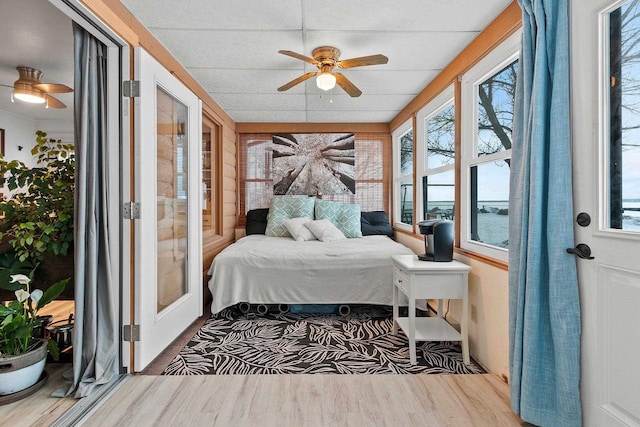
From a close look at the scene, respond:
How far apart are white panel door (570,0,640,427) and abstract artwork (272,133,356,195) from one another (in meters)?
3.52

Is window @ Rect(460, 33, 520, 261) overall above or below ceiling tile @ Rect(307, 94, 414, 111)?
below

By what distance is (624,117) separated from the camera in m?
1.34

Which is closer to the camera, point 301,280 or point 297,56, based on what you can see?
point 297,56

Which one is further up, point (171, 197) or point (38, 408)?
point (171, 197)

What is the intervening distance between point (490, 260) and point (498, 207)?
0.40 metres

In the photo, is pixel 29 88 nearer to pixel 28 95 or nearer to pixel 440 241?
pixel 28 95

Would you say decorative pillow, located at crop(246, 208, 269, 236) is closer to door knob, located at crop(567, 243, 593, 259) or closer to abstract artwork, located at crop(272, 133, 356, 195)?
abstract artwork, located at crop(272, 133, 356, 195)

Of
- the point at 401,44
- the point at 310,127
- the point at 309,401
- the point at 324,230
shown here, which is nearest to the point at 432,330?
the point at 309,401

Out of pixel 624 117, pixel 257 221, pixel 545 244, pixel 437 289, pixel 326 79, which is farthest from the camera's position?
pixel 257 221

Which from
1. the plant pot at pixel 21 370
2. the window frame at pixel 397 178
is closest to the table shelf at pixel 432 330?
the window frame at pixel 397 178

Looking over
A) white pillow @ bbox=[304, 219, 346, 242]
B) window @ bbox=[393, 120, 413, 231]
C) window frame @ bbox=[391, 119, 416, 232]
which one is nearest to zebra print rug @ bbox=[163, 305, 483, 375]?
white pillow @ bbox=[304, 219, 346, 242]

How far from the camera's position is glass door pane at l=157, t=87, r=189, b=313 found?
236cm

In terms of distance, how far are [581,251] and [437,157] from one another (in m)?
2.09

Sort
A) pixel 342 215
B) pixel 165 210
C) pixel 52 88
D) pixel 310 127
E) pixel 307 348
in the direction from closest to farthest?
pixel 165 210 < pixel 307 348 < pixel 52 88 < pixel 342 215 < pixel 310 127
